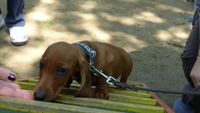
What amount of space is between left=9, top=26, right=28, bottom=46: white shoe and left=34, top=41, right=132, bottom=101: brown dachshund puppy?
186 centimetres

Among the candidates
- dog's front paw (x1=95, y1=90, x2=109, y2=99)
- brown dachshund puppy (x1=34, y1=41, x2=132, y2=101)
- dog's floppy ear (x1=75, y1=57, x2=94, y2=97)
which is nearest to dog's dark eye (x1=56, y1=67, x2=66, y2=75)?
brown dachshund puppy (x1=34, y1=41, x2=132, y2=101)

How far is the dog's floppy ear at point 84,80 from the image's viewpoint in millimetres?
2345

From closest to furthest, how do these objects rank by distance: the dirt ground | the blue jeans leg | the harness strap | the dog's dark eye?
1. the dog's dark eye
2. the harness strap
3. the blue jeans leg
4. the dirt ground

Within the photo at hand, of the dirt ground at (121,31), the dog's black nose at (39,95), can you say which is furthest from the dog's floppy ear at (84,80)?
the dirt ground at (121,31)

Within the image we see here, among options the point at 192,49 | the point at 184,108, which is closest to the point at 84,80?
the point at 192,49

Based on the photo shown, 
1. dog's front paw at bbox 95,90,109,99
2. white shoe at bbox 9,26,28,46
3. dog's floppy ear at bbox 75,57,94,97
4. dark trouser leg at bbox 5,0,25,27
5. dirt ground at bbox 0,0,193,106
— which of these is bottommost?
dirt ground at bbox 0,0,193,106

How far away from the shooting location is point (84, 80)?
2334mm

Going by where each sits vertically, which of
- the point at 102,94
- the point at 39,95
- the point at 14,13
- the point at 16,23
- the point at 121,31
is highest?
the point at 39,95

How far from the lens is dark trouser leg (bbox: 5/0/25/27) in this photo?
14.8 feet

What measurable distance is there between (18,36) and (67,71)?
7.36ft

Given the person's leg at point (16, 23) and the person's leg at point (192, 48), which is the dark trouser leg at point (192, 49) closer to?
the person's leg at point (192, 48)

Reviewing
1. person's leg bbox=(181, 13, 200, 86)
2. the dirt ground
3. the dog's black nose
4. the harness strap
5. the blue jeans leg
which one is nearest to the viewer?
the dog's black nose

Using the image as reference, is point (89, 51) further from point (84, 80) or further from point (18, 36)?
point (18, 36)

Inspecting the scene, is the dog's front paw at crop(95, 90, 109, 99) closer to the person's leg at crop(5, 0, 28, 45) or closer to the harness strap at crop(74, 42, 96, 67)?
the harness strap at crop(74, 42, 96, 67)
